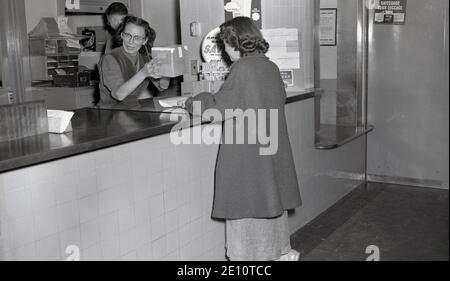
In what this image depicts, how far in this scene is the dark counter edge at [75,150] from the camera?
88.4 inches

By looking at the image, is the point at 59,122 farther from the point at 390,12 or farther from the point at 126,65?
the point at 390,12

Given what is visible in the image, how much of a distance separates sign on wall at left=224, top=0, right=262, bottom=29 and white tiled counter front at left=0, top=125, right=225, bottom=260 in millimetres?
1364

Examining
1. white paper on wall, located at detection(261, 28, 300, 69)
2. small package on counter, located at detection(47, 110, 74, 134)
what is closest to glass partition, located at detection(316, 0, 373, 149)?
white paper on wall, located at detection(261, 28, 300, 69)

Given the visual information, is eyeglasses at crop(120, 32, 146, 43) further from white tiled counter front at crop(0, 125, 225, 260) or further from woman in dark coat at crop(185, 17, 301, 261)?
white tiled counter front at crop(0, 125, 225, 260)

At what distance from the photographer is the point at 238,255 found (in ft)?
10.8

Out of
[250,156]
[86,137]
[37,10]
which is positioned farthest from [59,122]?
[37,10]

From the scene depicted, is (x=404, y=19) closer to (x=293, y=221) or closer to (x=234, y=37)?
(x=293, y=221)

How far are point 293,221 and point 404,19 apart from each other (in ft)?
7.54

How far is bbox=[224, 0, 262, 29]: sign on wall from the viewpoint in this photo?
4340 mm

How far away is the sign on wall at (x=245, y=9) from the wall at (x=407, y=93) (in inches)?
64.7

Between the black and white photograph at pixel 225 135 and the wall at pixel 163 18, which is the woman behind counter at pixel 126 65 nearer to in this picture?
the black and white photograph at pixel 225 135

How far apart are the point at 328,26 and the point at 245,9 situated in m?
1.30

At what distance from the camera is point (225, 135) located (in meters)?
3.23
